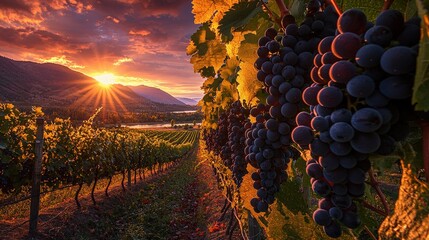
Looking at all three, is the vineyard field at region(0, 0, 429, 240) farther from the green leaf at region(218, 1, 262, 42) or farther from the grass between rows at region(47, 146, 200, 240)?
the grass between rows at region(47, 146, 200, 240)

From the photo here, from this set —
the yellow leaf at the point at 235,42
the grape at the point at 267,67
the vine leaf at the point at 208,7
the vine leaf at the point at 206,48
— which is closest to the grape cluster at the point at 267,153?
the grape at the point at 267,67

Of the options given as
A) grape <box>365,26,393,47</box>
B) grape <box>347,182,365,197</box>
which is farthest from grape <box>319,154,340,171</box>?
grape <box>365,26,393,47</box>

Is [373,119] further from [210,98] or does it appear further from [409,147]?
[210,98]

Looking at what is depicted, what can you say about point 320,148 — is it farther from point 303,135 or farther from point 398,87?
point 398,87

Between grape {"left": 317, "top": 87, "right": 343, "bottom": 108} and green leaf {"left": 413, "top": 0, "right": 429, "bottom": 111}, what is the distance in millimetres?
183

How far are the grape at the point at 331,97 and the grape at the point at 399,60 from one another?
131 millimetres

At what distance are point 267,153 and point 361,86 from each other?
0.88m

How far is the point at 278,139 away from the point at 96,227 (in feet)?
32.0

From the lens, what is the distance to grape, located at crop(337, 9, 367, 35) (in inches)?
29.9

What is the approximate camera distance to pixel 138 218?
10.9 metres

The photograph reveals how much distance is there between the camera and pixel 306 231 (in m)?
1.83

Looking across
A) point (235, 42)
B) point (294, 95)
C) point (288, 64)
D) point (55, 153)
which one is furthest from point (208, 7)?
point (55, 153)

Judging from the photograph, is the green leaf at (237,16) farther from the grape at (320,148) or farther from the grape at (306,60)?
the grape at (320,148)

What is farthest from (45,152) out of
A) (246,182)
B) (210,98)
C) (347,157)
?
(347,157)
